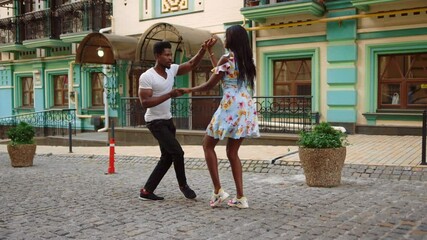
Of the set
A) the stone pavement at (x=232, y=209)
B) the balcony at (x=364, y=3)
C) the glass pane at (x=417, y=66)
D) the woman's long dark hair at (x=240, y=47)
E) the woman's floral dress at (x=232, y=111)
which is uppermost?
the balcony at (x=364, y=3)

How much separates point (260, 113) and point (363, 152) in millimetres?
4202

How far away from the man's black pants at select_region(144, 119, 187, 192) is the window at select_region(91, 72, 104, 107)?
13483 millimetres

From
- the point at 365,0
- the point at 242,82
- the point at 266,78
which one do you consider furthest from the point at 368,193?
the point at 266,78

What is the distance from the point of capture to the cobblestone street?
4.22 meters

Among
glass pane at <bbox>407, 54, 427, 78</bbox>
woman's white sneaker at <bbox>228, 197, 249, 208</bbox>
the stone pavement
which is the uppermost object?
glass pane at <bbox>407, 54, 427, 78</bbox>

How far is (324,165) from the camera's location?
21.6 ft

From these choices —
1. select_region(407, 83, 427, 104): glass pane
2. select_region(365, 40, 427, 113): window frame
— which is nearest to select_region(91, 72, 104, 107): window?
select_region(365, 40, 427, 113): window frame

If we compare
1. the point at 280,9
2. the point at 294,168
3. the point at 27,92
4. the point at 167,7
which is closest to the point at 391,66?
the point at 280,9

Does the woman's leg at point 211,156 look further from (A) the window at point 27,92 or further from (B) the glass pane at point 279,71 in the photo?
(A) the window at point 27,92

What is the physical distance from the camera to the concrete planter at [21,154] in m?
10.2

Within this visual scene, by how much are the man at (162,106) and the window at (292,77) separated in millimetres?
8429

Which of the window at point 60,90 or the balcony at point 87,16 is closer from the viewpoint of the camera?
the balcony at point 87,16

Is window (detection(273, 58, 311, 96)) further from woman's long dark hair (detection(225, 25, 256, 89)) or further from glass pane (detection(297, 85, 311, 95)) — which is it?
woman's long dark hair (detection(225, 25, 256, 89))

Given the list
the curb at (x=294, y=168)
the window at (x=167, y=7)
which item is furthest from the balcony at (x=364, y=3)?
the window at (x=167, y=7)
